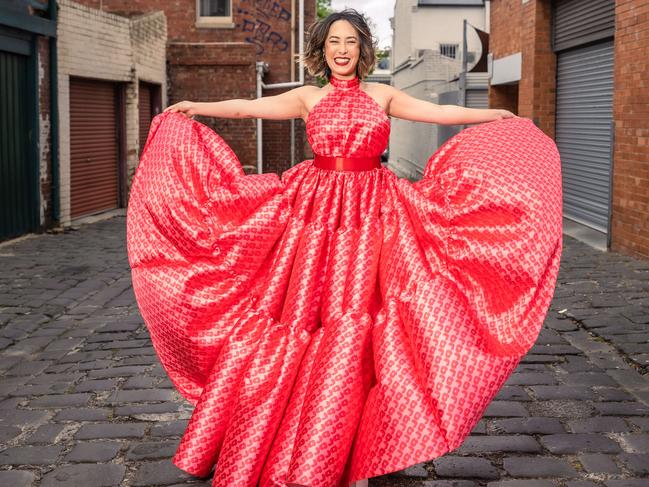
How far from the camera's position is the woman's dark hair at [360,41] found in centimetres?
397

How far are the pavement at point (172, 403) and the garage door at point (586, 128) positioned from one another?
4402mm

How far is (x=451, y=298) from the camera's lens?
3357 mm

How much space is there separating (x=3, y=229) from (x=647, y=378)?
9.00 m

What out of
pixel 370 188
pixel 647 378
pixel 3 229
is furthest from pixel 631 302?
pixel 3 229

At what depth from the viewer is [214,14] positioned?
71.4ft

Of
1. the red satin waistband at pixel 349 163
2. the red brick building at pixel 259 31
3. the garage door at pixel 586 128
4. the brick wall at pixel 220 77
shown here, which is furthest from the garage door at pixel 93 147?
the red satin waistband at pixel 349 163

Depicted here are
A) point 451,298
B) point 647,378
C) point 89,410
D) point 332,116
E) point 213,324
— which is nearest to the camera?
point 451,298

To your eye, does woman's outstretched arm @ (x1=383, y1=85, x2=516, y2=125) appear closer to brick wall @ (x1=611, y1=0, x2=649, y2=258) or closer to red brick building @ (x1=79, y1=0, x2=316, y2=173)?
brick wall @ (x1=611, y1=0, x2=649, y2=258)

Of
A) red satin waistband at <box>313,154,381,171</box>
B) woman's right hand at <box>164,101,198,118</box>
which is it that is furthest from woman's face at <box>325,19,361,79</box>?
woman's right hand at <box>164,101,198,118</box>

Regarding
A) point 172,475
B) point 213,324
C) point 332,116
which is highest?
point 332,116

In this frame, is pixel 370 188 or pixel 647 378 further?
pixel 647 378

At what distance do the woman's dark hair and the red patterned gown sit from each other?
0.44 feet

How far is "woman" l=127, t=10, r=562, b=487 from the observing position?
10.6ft

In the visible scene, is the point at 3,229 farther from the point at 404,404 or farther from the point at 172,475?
the point at 404,404
